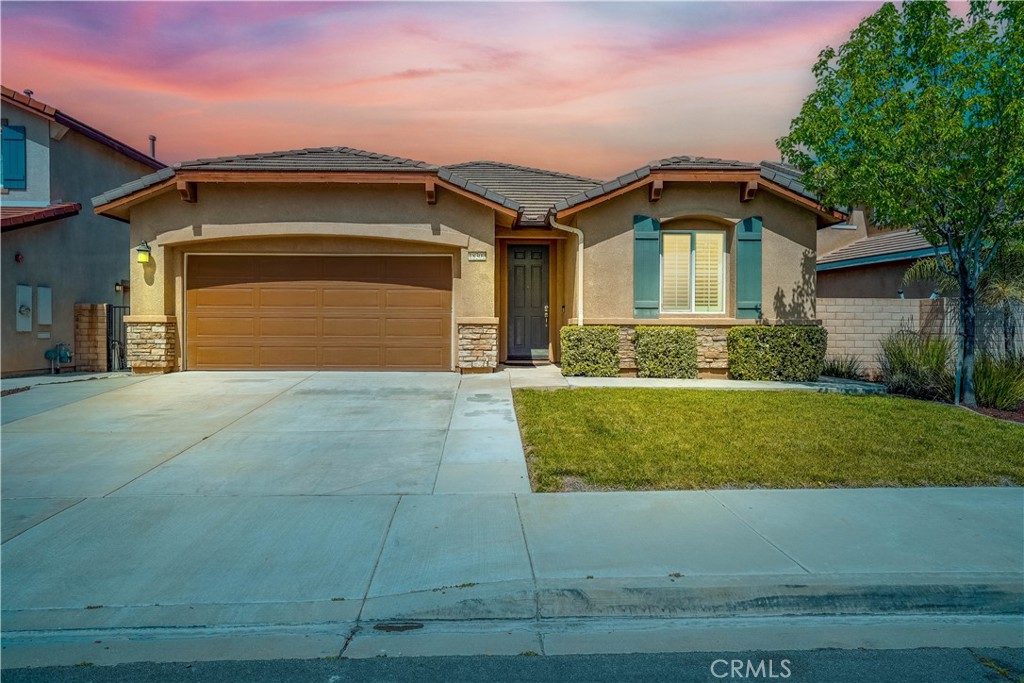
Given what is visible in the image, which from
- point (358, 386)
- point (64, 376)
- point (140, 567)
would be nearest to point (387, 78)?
point (358, 386)

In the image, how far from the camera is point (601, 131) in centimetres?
1664

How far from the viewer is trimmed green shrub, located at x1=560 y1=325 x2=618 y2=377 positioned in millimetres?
13117

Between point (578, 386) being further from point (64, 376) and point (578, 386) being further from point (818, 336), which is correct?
point (64, 376)

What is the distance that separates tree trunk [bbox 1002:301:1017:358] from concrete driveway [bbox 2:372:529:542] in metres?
9.18

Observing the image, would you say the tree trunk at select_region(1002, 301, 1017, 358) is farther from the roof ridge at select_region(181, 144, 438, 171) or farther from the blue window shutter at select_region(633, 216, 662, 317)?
the roof ridge at select_region(181, 144, 438, 171)

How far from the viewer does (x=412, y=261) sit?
1399cm

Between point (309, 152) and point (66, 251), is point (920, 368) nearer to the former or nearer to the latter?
point (309, 152)

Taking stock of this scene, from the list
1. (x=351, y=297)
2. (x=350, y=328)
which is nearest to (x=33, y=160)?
(x=351, y=297)

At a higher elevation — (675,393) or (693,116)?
(693,116)

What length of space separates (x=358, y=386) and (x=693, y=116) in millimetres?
9885

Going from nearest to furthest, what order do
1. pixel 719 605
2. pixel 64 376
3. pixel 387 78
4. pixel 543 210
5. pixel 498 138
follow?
1. pixel 719 605
2. pixel 387 78
3. pixel 64 376
4. pixel 543 210
5. pixel 498 138

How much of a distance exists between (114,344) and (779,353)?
14329 mm

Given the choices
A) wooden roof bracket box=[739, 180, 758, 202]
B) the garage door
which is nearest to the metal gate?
the garage door

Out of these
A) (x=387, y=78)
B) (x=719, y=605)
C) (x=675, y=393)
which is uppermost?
(x=387, y=78)
